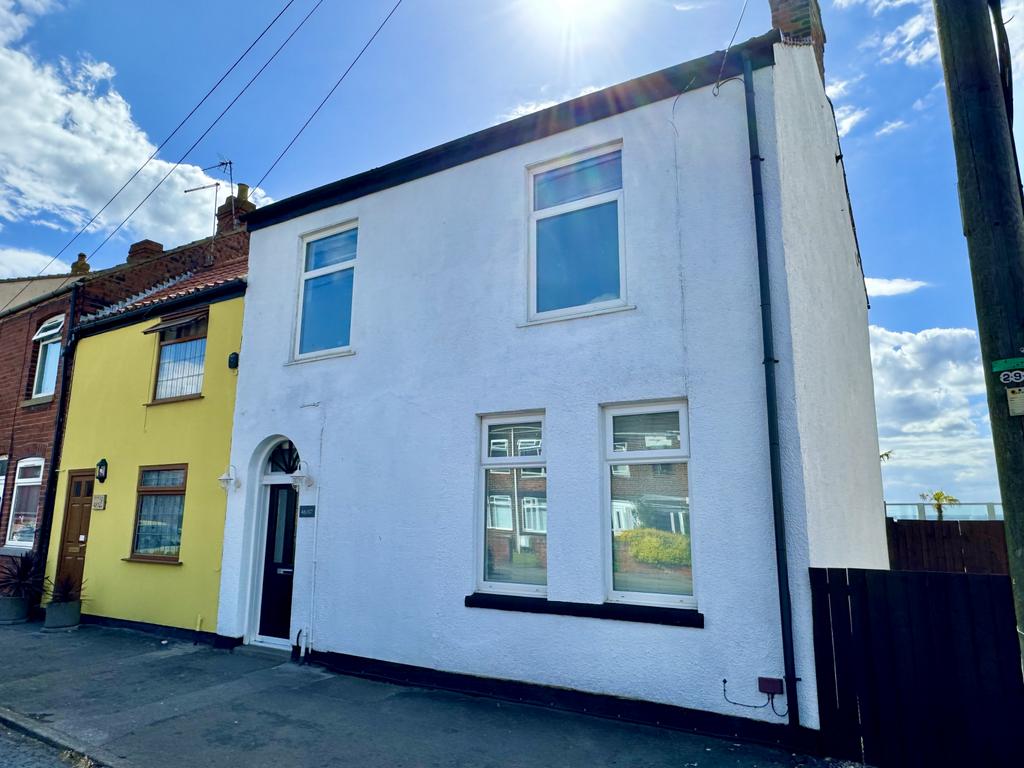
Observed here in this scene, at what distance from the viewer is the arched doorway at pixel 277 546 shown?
30.0 feet

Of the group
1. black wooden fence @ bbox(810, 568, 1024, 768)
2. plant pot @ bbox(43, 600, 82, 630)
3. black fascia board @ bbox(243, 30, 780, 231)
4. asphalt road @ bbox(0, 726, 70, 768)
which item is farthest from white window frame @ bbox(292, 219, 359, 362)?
black wooden fence @ bbox(810, 568, 1024, 768)

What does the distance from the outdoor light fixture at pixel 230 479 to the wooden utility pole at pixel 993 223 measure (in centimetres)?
907

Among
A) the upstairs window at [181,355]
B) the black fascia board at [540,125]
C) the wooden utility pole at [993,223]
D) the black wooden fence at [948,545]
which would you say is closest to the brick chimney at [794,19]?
the black fascia board at [540,125]

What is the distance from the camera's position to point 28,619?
39.4 ft

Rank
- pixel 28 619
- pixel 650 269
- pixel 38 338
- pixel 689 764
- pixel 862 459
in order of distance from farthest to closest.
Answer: pixel 38 338, pixel 28 619, pixel 862 459, pixel 650 269, pixel 689 764

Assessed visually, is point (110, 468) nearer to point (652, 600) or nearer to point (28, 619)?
point (28, 619)

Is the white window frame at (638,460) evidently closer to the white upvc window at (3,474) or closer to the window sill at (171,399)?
the window sill at (171,399)

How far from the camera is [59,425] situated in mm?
13062

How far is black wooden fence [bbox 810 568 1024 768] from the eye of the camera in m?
4.67

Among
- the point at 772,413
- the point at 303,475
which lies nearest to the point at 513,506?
the point at 772,413

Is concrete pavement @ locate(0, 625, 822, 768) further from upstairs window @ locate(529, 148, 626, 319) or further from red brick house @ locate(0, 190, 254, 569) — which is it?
red brick house @ locate(0, 190, 254, 569)

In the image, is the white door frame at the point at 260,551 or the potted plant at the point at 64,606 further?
the potted plant at the point at 64,606

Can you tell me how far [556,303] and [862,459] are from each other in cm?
501

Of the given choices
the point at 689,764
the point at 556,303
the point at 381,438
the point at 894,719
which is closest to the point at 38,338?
the point at 381,438
